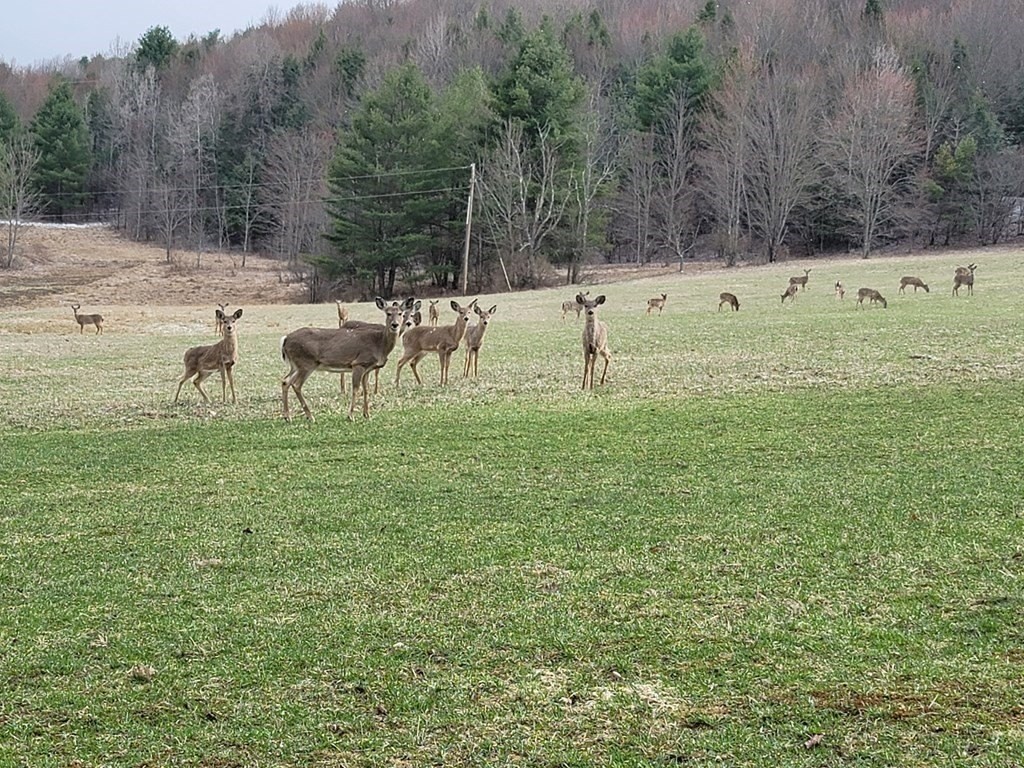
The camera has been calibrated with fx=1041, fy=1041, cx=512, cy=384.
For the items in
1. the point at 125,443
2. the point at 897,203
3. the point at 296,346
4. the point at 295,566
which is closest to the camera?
the point at 295,566

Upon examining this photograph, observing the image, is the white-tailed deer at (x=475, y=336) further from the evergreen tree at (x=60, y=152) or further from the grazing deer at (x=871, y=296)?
the evergreen tree at (x=60, y=152)

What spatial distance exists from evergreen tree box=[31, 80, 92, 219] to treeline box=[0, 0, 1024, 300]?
23cm

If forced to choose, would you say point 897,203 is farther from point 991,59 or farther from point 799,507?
point 799,507

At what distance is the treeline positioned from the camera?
174ft

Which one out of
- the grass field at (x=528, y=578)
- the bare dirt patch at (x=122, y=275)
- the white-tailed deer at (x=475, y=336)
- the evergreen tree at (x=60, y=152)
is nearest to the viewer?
the grass field at (x=528, y=578)

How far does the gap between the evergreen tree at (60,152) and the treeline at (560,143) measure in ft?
0.74

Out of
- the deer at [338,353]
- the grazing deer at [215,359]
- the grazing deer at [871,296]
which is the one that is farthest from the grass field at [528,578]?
the grazing deer at [871,296]

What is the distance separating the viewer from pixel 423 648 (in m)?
5.35

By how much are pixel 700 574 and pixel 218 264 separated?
219 ft

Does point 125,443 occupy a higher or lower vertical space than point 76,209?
lower

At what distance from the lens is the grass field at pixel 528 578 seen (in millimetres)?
4418

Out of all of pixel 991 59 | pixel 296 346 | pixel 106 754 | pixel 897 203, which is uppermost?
pixel 991 59

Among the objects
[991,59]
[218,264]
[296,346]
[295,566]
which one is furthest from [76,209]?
[295,566]

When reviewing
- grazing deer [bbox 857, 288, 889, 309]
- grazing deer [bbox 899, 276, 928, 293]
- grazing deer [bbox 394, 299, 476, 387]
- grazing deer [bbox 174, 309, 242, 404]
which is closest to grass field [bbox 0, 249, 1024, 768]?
grazing deer [bbox 174, 309, 242, 404]
